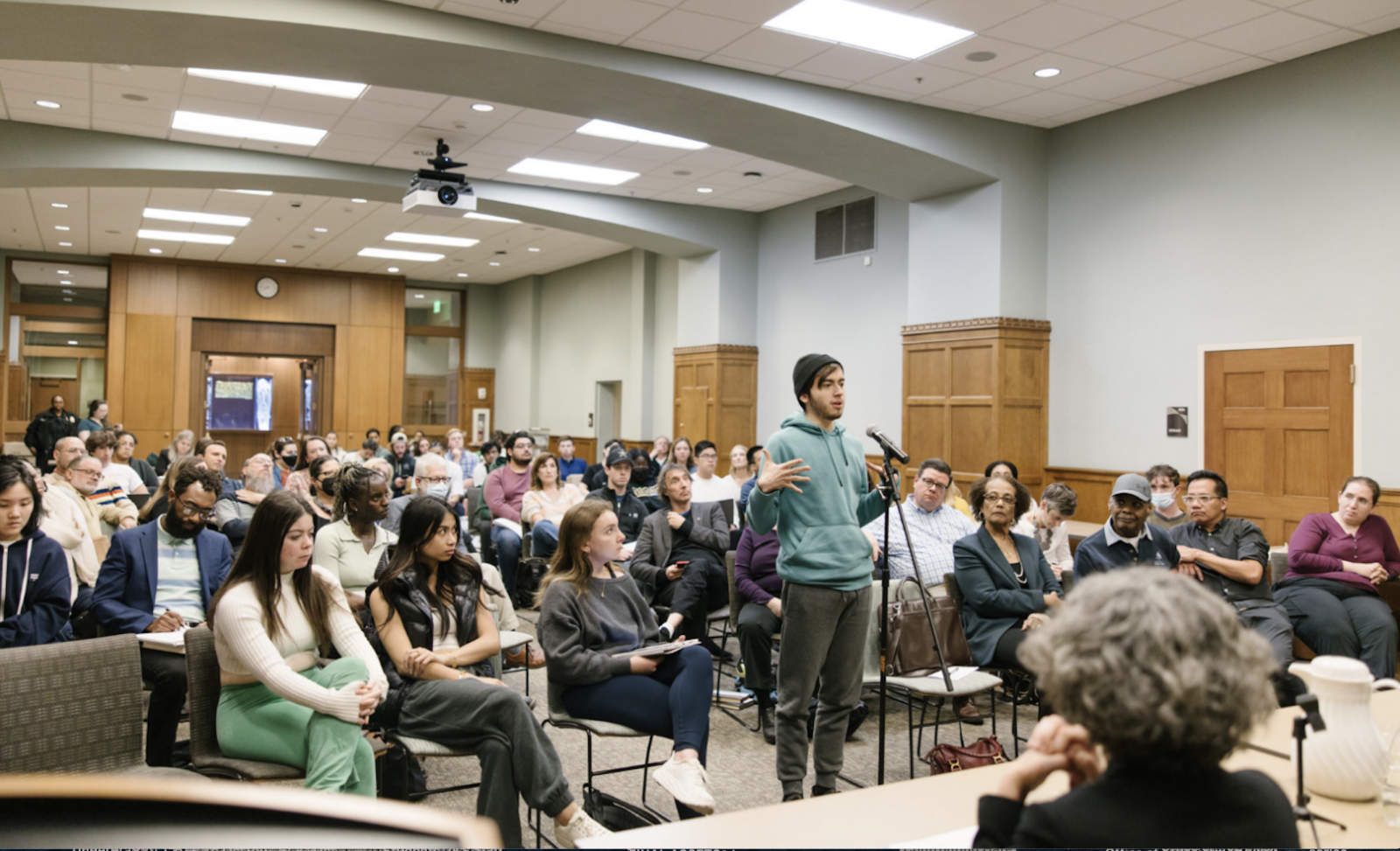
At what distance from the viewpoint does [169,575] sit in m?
3.74

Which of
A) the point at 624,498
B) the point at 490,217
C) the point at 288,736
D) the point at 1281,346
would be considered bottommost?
the point at 288,736

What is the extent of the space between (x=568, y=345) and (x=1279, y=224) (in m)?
10.9

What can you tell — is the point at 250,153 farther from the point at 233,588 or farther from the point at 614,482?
the point at 233,588

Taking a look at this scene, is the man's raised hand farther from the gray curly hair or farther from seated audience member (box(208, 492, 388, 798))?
the gray curly hair

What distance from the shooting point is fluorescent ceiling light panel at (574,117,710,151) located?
8.38 metres

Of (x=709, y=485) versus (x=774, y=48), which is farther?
(x=709, y=485)

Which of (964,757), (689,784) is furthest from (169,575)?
(964,757)

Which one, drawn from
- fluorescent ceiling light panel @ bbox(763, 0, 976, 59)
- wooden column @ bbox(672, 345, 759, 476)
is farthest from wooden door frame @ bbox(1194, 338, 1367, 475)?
wooden column @ bbox(672, 345, 759, 476)

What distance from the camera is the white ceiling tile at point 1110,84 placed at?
6969 mm

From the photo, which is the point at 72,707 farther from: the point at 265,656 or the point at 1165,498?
the point at 1165,498

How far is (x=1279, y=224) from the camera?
6797 mm

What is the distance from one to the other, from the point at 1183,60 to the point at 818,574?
17.9 ft

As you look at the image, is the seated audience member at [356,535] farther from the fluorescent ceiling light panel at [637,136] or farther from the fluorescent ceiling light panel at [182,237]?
the fluorescent ceiling light panel at [182,237]

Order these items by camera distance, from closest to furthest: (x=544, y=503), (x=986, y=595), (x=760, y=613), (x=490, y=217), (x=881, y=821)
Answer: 1. (x=881, y=821)
2. (x=986, y=595)
3. (x=760, y=613)
4. (x=544, y=503)
5. (x=490, y=217)
